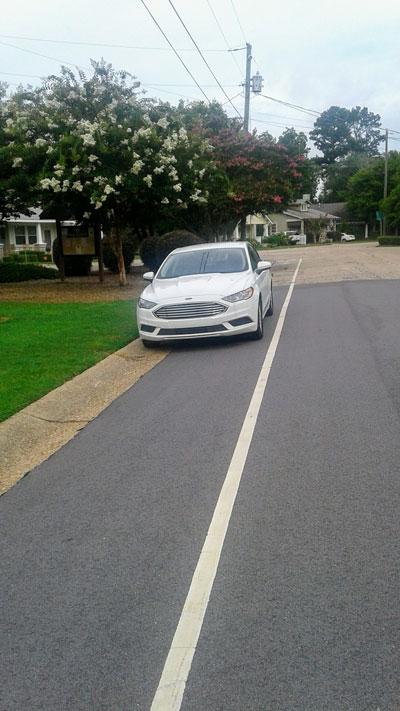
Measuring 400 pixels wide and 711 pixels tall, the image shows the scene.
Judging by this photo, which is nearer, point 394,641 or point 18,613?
point 394,641

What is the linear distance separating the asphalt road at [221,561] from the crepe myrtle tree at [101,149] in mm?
11922

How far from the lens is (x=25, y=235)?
5259 cm

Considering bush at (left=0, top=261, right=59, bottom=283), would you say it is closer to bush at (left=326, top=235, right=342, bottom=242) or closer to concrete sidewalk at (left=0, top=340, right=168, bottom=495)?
concrete sidewalk at (left=0, top=340, right=168, bottom=495)

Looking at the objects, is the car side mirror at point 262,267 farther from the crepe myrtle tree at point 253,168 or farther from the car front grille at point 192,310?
the crepe myrtle tree at point 253,168

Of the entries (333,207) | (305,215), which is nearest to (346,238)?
(305,215)

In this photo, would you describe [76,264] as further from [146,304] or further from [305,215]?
[305,215]

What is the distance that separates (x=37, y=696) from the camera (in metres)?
3.15

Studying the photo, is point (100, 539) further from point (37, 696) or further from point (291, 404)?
point (291, 404)

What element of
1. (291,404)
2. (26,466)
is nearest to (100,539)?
(26,466)

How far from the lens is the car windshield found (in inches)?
511

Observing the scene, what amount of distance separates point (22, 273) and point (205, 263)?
52.8 feet

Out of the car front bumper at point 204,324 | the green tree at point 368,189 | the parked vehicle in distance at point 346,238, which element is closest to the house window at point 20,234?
the green tree at point 368,189

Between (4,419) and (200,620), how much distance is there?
418cm

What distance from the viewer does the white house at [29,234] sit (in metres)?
49.6
